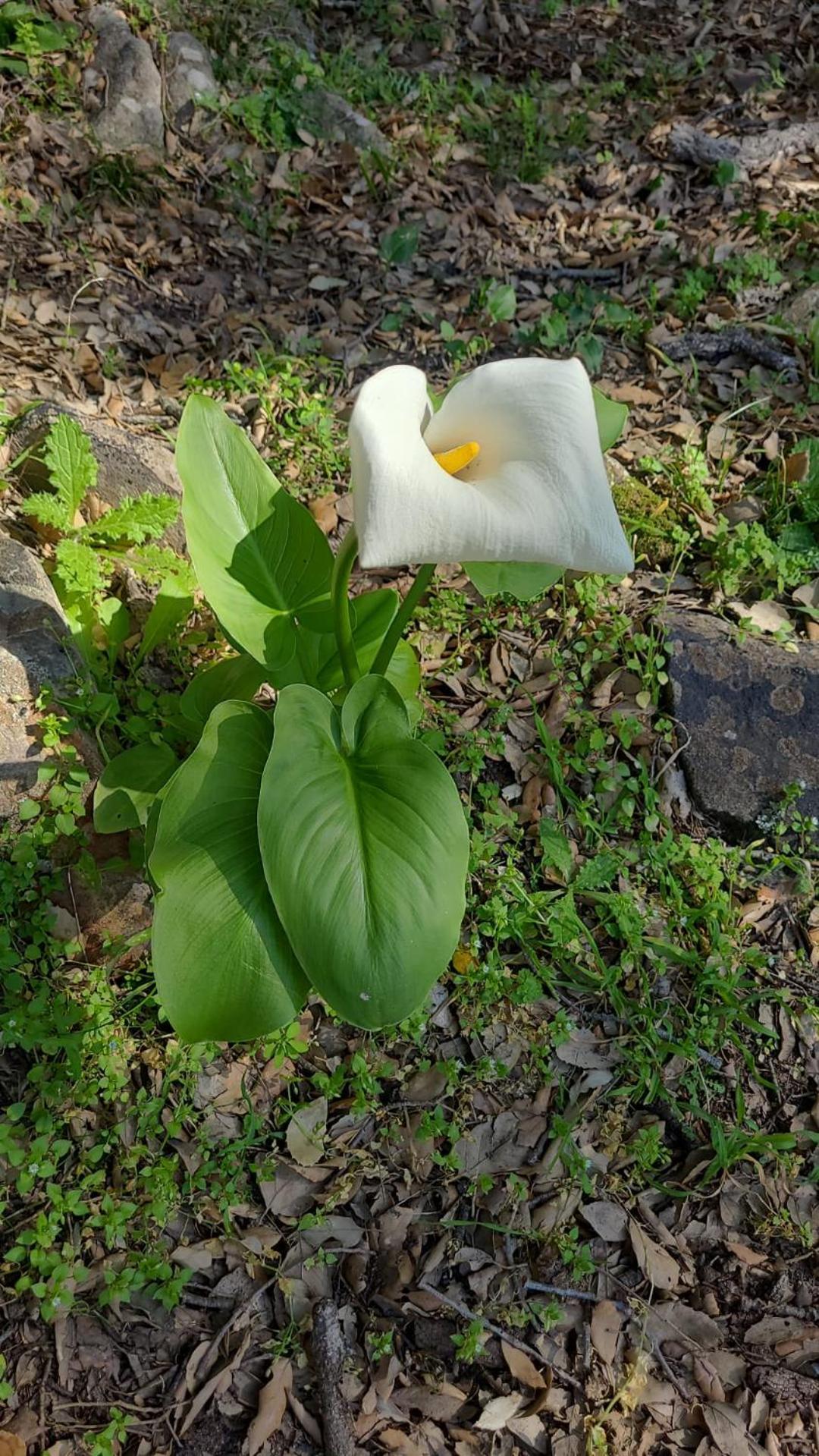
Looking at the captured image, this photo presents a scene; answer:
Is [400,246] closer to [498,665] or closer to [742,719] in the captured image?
[498,665]

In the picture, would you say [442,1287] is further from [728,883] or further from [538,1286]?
[728,883]

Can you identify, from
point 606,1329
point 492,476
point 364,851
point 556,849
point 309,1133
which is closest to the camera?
point 492,476

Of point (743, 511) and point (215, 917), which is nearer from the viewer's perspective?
point (215, 917)

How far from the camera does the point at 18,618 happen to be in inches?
87.0

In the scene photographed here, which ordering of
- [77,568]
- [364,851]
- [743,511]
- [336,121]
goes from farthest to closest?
[336,121]
[743,511]
[77,568]
[364,851]

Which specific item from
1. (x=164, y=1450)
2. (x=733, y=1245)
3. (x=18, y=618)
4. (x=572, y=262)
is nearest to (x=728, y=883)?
(x=733, y=1245)

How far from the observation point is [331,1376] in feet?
5.98

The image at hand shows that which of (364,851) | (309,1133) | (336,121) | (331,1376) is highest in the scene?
(336,121)

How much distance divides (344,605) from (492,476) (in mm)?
437

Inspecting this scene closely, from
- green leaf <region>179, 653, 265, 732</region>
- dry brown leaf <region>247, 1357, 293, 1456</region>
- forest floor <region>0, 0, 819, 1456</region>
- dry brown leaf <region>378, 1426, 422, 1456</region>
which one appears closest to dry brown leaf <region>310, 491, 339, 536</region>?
forest floor <region>0, 0, 819, 1456</region>

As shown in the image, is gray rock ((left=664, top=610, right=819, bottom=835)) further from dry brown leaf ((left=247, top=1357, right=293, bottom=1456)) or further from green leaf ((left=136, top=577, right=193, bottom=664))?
dry brown leaf ((left=247, top=1357, right=293, bottom=1456))

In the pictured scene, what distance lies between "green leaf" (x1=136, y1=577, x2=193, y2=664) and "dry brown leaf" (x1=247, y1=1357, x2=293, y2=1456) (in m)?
1.60

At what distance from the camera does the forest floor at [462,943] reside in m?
1.87

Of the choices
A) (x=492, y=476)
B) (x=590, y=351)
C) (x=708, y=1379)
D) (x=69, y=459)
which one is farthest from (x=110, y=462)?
(x=708, y=1379)
